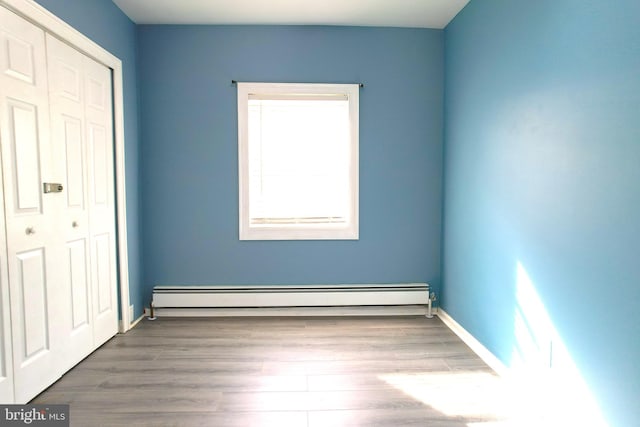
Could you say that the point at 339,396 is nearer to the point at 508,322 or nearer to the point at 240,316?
the point at 508,322

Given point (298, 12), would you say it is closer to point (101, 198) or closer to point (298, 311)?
point (101, 198)

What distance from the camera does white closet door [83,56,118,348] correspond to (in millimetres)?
2490

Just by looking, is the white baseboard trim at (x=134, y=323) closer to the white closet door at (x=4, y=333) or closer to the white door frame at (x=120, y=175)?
the white door frame at (x=120, y=175)

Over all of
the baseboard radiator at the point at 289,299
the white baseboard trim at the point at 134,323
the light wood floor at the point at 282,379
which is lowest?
the light wood floor at the point at 282,379

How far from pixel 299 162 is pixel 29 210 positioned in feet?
6.59

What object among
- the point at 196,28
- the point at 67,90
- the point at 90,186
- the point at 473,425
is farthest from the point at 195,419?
the point at 196,28

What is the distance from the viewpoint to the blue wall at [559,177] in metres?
1.40

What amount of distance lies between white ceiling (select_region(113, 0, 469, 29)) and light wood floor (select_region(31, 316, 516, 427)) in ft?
8.71

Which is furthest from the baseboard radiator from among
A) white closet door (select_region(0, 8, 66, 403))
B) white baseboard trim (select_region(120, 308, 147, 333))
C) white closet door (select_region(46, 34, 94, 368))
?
white closet door (select_region(0, 8, 66, 403))

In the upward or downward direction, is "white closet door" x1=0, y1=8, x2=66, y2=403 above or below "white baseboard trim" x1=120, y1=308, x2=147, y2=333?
above

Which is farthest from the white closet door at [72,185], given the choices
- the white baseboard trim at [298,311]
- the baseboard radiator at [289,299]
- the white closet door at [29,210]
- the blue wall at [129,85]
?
the white baseboard trim at [298,311]

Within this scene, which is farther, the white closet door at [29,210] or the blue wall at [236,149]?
the blue wall at [236,149]

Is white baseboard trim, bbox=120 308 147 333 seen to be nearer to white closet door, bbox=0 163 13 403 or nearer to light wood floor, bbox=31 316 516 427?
light wood floor, bbox=31 316 516 427

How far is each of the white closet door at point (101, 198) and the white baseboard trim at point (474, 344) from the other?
2.79 m
